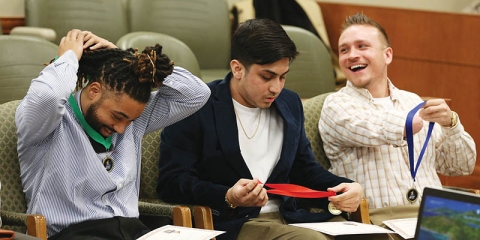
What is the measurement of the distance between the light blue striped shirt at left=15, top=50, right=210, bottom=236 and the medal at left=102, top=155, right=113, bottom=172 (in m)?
0.01

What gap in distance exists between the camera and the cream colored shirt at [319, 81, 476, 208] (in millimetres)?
2730

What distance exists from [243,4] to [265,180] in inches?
105

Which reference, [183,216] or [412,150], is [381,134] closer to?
[412,150]

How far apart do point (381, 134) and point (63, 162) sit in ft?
3.75

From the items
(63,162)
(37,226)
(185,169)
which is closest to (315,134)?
(185,169)

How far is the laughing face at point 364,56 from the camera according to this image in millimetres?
2920

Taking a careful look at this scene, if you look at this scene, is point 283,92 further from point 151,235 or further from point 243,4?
point 243,4

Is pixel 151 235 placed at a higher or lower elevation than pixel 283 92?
lower

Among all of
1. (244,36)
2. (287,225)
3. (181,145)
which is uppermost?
(244,36)

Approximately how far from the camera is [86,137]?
224 cm

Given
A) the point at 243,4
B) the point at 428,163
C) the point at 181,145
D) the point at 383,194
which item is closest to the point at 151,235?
the point at 181,145

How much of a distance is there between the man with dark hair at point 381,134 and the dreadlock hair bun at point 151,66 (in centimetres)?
78

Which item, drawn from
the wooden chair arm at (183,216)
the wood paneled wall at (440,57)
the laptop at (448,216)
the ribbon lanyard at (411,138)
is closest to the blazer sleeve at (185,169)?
the wooden chair arm at (183,216)

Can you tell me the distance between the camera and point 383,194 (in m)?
2.78
